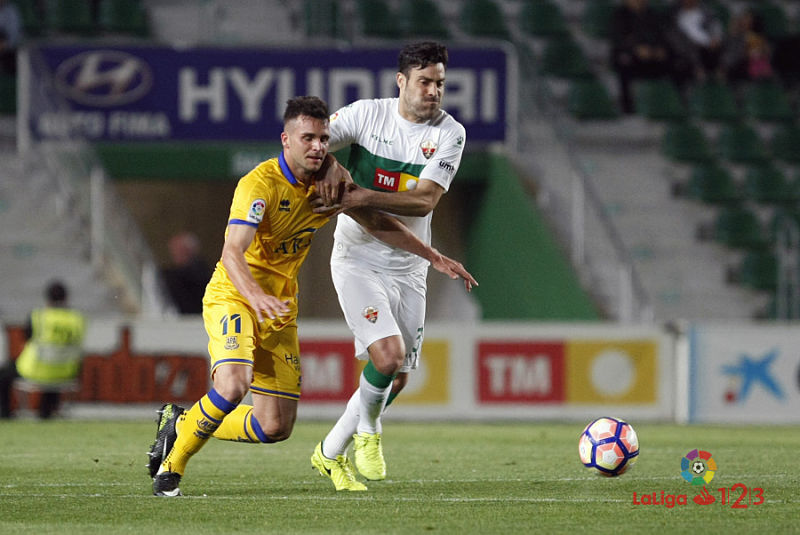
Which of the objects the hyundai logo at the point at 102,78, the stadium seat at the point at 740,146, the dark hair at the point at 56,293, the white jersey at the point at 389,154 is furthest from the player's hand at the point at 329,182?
the stadium seat at the point at 740,146

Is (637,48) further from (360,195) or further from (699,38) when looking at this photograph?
(360,195)

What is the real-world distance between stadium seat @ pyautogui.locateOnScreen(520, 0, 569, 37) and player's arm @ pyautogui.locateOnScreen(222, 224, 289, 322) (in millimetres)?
13129

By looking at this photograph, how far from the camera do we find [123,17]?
57.0 ft

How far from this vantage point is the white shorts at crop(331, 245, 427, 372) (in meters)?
7.13

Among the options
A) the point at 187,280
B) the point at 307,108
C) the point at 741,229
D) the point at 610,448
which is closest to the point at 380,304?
the point at 307,108

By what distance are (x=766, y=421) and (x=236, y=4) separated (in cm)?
835

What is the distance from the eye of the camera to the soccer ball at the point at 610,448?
7.19 metres

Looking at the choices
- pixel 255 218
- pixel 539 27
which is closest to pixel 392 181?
pixel 255 218

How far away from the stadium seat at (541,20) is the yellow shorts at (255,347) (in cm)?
1273

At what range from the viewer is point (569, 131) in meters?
17.7

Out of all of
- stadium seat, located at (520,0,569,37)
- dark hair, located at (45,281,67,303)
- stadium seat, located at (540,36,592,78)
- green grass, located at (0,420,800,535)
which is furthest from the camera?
stadium seat, located at (520,0,569,37)

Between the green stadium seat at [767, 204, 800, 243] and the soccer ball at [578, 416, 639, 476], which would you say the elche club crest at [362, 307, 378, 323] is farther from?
the green stadium seat at [767, 204, 800, 243]

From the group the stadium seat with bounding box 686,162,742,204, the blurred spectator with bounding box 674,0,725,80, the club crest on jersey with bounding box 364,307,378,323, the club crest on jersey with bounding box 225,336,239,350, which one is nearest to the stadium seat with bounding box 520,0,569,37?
the blurred spectator with bounding box 674,0,725,80

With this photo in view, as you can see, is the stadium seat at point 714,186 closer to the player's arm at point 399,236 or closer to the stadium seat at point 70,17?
the stadium seat at point 70,17
